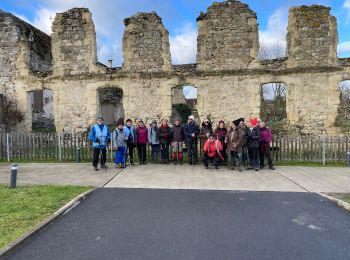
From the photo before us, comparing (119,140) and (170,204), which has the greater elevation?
(119,140)

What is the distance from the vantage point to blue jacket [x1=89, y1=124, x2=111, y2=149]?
11820mm

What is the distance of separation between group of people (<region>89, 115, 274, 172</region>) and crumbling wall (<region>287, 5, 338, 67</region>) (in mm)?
6117

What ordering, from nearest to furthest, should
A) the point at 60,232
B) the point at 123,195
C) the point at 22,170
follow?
the point at 60,232, the point at 123,195, the point at 22,170

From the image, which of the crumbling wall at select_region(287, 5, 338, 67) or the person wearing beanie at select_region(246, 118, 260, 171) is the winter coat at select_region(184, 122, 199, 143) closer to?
the person wearing beanie at select_region(246, 118, 260, 171)

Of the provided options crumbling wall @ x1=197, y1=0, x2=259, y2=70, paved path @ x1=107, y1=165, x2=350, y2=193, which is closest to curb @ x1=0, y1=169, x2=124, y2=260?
paved path @ x1=107, y1=165, x2=350, y2=193

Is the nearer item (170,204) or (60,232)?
(60,232)

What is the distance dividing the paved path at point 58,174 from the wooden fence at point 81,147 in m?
1.30

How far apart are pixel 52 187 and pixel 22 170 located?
12.4ft

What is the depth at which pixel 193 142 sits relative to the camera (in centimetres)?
1278

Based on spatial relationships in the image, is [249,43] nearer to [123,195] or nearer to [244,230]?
[123,195]

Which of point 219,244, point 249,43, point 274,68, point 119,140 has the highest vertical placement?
point 249,43

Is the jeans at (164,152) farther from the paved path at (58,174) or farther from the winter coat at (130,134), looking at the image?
the paved path at (58,174)

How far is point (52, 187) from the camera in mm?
8805

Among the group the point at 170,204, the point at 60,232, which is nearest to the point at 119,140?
the point at 170,204
